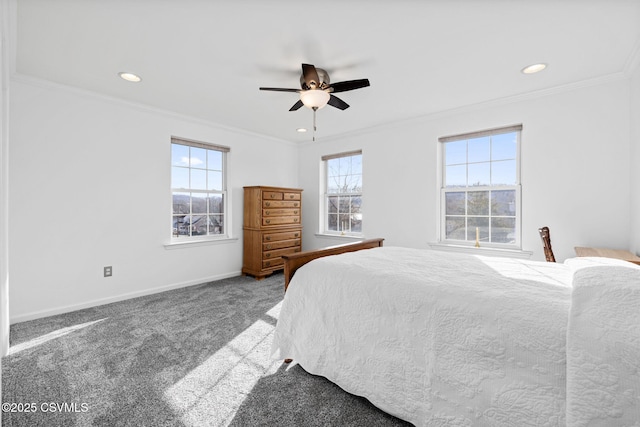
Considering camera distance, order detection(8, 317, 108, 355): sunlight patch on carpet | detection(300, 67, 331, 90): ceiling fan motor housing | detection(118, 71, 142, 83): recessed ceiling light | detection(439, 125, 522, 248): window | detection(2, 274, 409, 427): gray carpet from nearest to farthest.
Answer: detection(2, 274, 409, 427): gray carpet, detection(8, 317, 108, 355): sunlight patch on carpet, detection(300, 67, 331, 90): ceiling fan motor housing, detection(118, 71, 142, 83): recessed ceiling light, detection(439, 125, 522, 248): window

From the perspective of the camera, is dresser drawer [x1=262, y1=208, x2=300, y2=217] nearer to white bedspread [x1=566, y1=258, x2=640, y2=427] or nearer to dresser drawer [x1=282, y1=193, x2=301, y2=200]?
dresser drawer [x1=282, y1=193, x2=301, y2=200]

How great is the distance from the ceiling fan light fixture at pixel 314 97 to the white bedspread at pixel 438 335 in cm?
146

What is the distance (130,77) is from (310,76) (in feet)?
5.95

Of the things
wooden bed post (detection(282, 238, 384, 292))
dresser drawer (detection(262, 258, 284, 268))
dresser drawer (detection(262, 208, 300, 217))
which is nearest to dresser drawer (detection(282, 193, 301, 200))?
dresser drawer (detection(262, 208, 300, 217))

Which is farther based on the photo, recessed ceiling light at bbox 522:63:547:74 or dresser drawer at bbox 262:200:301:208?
dresser drawer at bbox 262:200:301:208

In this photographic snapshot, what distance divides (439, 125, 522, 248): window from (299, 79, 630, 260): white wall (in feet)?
0.43

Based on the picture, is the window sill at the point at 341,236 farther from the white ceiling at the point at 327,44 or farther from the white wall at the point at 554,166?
the white ceiling at the point at 327,44

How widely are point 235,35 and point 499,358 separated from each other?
→ 2.54m

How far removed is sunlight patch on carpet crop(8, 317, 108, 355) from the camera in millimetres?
2223

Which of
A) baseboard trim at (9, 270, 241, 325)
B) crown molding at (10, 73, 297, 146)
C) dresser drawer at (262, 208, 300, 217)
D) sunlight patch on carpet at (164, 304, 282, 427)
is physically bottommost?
sunlight patch on carpet at (164, 304, 282, 427)

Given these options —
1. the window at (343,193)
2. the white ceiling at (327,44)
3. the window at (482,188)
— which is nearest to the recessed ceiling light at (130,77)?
the white ceiling at (327,44)

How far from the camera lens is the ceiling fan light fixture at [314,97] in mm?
2473

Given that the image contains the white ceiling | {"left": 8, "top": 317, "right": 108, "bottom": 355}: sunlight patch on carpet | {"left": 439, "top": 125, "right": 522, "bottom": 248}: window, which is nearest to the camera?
the white ceiling

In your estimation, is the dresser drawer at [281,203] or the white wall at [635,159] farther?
the dresser drawer at [281,203]
